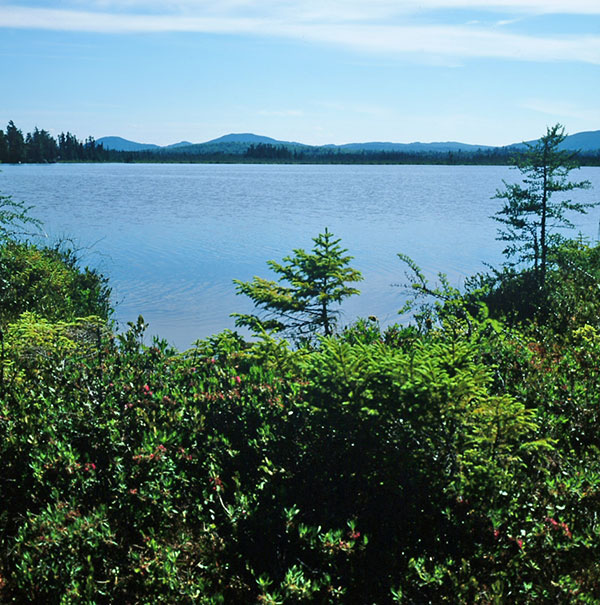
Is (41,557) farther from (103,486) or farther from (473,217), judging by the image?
(473,217)

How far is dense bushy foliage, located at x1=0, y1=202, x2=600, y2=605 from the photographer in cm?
493

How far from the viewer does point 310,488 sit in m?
5.72

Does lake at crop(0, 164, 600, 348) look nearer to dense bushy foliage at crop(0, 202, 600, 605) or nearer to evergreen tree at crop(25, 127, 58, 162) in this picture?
dense bushy foliage at crop(0, 202, 600, 605)

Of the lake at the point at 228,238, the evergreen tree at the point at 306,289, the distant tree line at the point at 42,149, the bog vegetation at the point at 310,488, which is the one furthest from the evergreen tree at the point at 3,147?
the bog vegetation at the point at 310,488

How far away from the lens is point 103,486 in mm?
5898

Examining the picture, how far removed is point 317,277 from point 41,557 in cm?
685

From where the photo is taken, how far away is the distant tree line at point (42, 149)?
396ft

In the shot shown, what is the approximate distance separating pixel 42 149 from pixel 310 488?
150m

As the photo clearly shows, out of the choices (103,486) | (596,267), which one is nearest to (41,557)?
(103,486)

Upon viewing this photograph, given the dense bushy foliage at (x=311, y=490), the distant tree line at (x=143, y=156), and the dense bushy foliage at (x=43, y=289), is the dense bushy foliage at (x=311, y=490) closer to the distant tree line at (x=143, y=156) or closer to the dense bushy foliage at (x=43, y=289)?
the dense bushy foliage at (x=43, y=289)

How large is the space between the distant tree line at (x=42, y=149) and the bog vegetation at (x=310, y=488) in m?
117

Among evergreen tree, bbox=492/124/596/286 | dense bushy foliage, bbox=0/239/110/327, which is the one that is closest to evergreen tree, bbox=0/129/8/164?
dense bushy foliage, bbox=0/239/110/327

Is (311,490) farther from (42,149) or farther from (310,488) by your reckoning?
(42,149)

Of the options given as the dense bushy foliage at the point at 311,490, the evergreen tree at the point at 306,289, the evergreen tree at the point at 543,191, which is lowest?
the dense bushy foliage at the point at 311,490
